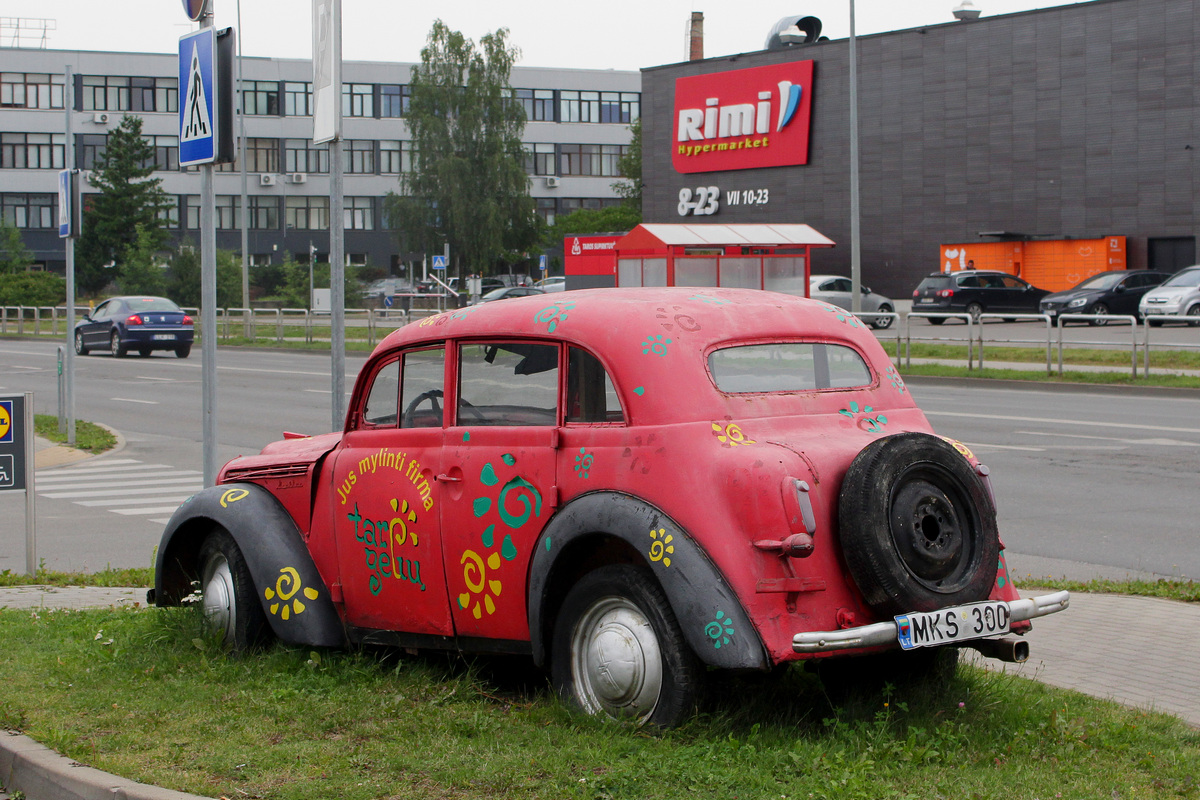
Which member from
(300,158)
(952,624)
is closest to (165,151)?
(300,158)

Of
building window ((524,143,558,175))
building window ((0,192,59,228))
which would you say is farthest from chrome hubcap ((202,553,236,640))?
building window ((524,143,558,175))

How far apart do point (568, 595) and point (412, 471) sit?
3.29 ft

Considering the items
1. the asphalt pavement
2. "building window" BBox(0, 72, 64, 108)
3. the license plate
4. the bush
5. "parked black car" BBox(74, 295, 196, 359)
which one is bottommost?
the asphalt pavement

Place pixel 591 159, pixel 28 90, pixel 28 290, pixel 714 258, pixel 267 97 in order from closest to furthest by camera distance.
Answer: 1. pixel 714 258
2. pixel 28 290
3. pixel 28 90
4. pixel 267 97
5. pixel 591 159

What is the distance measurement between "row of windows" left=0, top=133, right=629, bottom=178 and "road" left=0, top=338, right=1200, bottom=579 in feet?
208

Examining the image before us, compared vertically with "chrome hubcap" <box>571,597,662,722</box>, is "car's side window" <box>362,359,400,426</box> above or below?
above

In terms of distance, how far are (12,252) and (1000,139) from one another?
4786cm

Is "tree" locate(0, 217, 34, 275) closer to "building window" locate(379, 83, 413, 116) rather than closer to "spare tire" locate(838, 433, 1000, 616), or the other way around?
"building window" locate(379, 83, 413, 116)

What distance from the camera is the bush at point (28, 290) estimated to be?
6100cm

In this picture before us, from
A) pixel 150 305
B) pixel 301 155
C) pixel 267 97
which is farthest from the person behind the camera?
pixel 301 155

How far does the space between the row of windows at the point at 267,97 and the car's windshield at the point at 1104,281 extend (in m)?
50.3

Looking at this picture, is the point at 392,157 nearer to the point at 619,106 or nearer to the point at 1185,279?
the point at 619,106

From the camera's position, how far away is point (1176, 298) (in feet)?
116

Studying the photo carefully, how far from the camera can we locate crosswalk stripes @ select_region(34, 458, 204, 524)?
1282 cm
